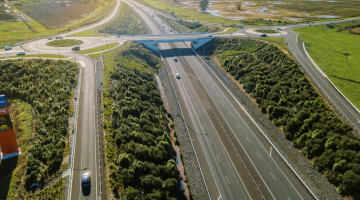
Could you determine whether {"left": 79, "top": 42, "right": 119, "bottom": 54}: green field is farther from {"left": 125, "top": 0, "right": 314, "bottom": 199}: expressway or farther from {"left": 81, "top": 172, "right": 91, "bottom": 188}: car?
{"left": 81, "top": 172, "right": 91, "bottom": 188}: car

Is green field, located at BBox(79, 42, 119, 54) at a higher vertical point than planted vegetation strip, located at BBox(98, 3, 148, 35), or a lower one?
lower

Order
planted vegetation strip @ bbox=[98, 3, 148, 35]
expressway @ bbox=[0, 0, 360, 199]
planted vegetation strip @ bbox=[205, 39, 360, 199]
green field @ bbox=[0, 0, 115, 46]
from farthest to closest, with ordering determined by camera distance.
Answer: planted vegetation strip @ bbox=[98, 3, 148, 35] → green field @ bbox=[0, 0, 115, 46] → planted vegetation strip @ bbox=[205, 39, 360, 199] → expressway @ bbox=[0, 0, 360, 199]

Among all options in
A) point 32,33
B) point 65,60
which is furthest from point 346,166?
point 32,33

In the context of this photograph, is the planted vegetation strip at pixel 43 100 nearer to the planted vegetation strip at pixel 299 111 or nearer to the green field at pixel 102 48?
the green field at pixel 102 48

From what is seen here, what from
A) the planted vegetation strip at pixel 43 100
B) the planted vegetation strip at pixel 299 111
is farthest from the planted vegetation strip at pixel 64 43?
the planted vegetation strip at pixel 299 111

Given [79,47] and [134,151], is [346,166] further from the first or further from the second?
[79,47]

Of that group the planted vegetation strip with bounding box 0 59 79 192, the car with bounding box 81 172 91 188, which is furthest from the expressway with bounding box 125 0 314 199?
the planted vegetation strip with bounding box 0 59 79 192
